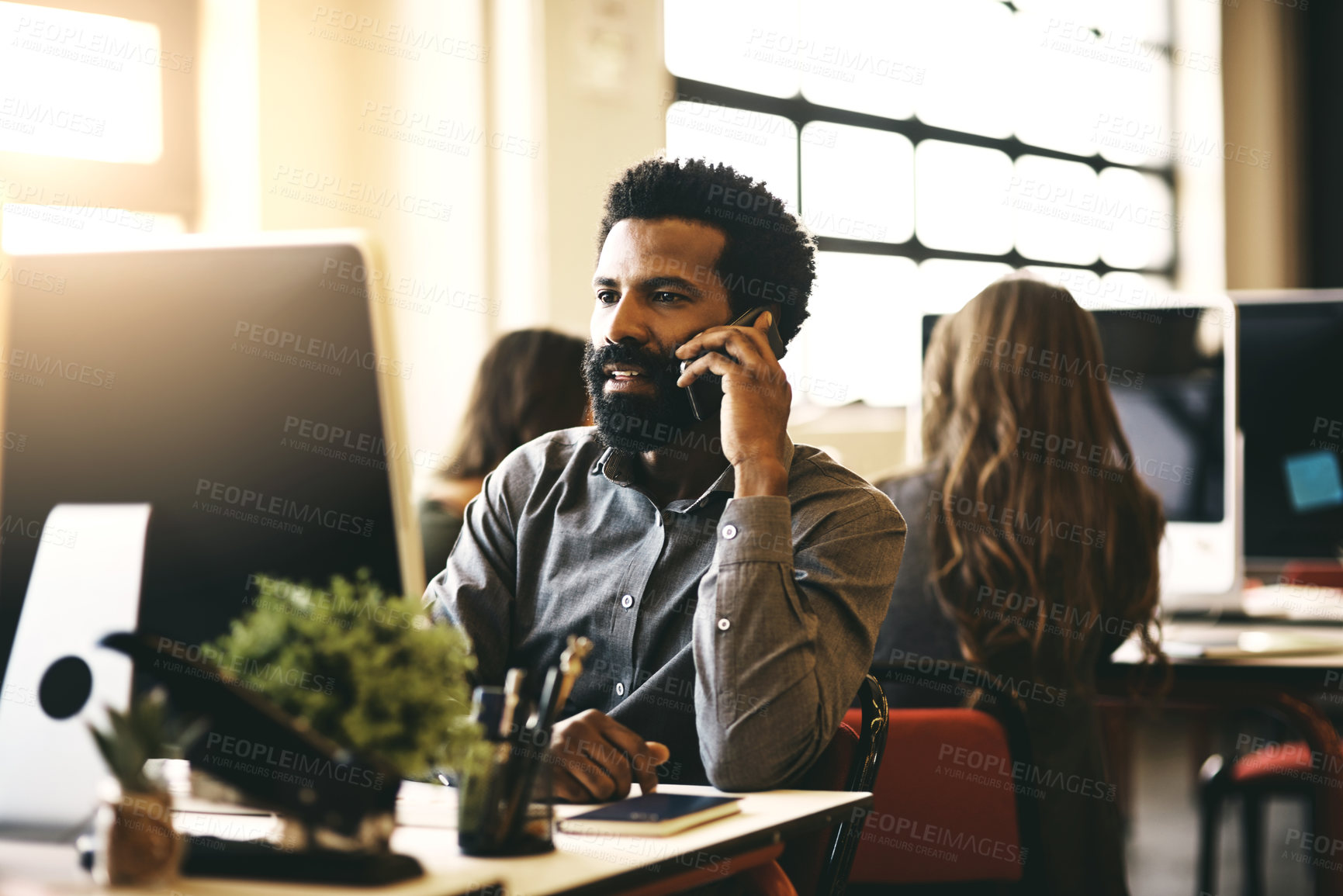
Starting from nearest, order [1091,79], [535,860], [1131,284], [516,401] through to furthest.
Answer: [535,860] < [516,401] < [1091,79] < [1131,284]

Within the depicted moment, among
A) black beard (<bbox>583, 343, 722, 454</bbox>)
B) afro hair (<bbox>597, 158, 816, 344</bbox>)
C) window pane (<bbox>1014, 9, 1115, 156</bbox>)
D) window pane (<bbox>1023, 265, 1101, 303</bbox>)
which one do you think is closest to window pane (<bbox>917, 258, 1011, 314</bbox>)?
window pane (<bbox>1023, 265, 1101, 303</bbox>)

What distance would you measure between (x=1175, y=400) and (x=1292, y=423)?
29 cm

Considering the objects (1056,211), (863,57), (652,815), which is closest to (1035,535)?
(652,815)

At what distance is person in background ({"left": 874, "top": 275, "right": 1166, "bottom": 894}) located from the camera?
2127 millimetres

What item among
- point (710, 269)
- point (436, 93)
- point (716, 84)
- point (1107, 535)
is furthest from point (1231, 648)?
point (716, 84)

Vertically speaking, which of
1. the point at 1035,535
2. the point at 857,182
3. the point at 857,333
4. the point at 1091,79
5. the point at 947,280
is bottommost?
the point at 1035,535

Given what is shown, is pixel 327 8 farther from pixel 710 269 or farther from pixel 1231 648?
pixel 1231 648

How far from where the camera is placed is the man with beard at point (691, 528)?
1.40 meters

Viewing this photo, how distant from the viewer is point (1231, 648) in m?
2.34

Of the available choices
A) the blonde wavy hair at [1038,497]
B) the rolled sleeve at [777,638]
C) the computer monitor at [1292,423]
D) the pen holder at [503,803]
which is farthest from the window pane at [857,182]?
the pen holder at [503,803]

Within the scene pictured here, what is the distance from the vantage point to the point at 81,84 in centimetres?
327

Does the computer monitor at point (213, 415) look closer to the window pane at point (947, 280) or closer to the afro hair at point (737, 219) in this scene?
the afro hair at point (737, 219)

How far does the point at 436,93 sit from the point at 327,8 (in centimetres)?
38

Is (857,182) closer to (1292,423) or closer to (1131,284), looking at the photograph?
(1131,284)
